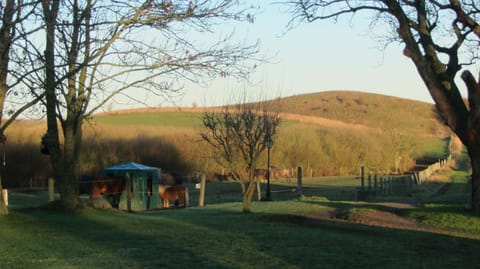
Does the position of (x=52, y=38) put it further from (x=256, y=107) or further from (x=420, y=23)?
(x=256, y=107)

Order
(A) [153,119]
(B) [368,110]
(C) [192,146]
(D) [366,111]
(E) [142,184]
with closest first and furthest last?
(E) [142,184], (C) [192,146], (A) [153,119], (D) [366,111], (B) [368,110]

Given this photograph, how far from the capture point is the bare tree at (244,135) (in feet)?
71.4

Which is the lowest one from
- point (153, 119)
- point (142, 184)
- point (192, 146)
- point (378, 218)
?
point (378, 218)

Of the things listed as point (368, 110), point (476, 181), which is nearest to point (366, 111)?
point (368, 110)

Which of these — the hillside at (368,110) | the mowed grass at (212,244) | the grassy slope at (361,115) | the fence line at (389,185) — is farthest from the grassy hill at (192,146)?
the mowed grass at (212,244)

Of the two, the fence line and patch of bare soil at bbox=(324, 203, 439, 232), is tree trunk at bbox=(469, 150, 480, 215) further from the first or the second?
the fence line

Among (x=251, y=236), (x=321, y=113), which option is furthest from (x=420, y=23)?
(x=321, y=113)

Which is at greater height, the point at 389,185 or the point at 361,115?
the point at 361,115

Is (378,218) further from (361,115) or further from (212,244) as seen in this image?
(361,115)

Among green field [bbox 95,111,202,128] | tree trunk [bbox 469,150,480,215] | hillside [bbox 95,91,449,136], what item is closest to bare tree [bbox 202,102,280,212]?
tree trunk [bbox 469,150,480,215]

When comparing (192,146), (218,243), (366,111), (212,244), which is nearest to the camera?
(212,244)

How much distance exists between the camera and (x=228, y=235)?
1326 centimetres

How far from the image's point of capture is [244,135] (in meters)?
23.6

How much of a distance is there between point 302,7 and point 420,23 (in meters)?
3.51
